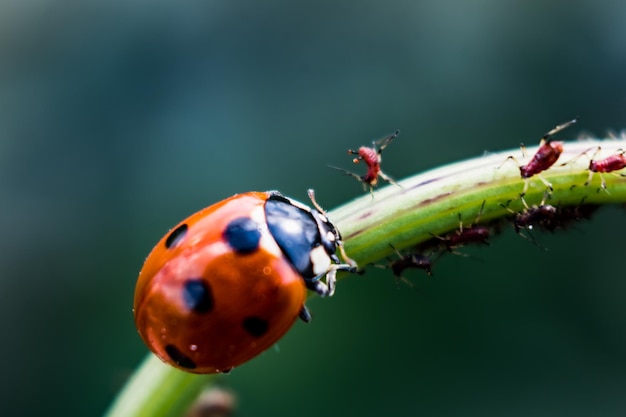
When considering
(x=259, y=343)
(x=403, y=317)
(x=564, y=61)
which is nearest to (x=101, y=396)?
(x=403, y=317)

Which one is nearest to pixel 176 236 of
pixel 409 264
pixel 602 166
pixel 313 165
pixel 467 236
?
pixel 409 264

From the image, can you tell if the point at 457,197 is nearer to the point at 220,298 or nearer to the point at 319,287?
the point at 319,287

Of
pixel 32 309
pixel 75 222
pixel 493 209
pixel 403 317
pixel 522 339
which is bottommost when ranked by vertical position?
pixel 522 339

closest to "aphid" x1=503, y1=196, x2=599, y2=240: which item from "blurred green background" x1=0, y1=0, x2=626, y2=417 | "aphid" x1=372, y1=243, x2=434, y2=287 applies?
"aphid" x1=372, y1=243, x2=434, y2=287

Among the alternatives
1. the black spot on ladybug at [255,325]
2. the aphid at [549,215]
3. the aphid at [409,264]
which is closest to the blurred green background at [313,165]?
the aphid at [409,264]

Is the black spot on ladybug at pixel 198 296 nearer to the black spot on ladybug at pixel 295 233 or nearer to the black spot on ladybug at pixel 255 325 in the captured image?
the black spot on ladybug at pixel 255 325

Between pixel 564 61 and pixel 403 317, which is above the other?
pixel 564 61

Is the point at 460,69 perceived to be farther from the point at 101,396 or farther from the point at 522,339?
the point at 101,396
